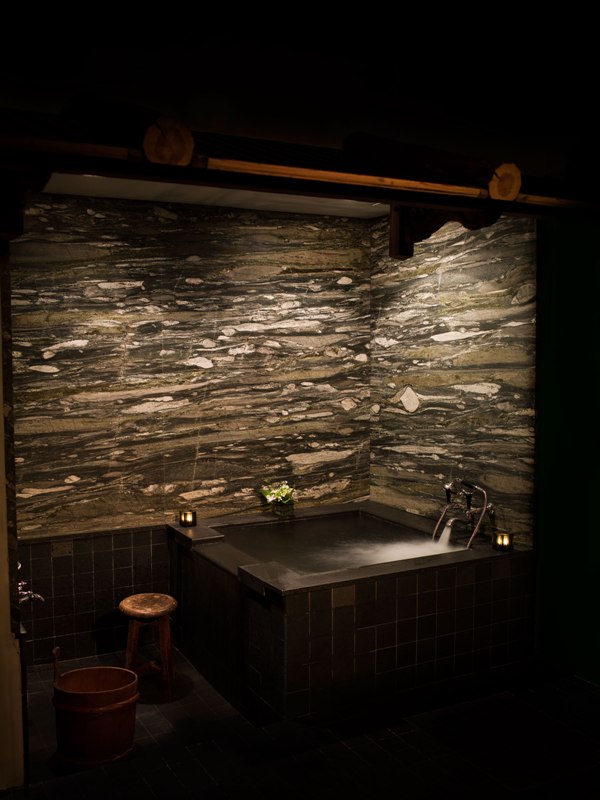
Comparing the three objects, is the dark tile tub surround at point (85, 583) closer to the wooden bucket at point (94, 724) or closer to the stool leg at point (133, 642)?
the stool leg at point (133, 642)

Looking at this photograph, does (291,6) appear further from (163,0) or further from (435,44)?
(435,44)

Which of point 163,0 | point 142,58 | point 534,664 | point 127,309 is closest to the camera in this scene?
point 163,0

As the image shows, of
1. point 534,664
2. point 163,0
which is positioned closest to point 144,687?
point 534,664

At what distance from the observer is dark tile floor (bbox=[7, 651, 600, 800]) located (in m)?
3.12

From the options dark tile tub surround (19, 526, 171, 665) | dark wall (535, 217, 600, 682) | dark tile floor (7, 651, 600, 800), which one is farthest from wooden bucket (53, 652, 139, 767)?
dark wall (535, 217, 600, 682)

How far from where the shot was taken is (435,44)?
3023 millimetres

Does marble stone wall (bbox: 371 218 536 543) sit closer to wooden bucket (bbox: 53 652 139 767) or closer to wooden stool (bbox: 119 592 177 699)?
wooden stool (bbox: 119 592 177 699)

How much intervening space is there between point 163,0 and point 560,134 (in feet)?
7.01

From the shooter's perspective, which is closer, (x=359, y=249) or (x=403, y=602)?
(x=403, y=602)

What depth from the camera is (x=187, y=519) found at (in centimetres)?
496

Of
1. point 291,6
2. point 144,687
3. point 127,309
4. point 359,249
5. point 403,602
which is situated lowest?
point 144,687

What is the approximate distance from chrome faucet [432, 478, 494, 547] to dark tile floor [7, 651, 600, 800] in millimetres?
996

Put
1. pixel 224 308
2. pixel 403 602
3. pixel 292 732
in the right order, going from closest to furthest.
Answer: pixel 292 732 → pixel 403 602 → pixel 224 308

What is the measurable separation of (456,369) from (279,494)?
60.6 inches
